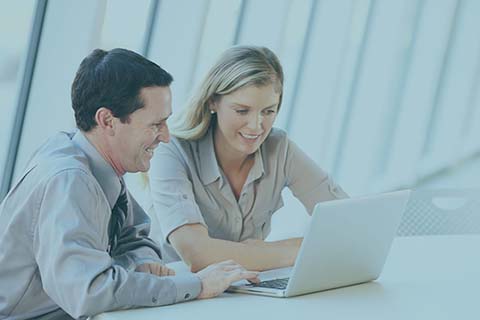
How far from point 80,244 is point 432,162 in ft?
19.8

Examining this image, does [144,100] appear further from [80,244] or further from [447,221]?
[447,221]

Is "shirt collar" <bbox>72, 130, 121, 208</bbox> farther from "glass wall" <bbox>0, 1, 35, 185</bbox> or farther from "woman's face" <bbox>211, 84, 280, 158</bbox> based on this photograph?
"glass wall" <bbox>0, 1, 35, 185</bbox>

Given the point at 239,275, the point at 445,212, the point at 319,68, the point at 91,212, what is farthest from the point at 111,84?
the point at 319,68

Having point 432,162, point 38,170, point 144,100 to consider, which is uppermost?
point 144,100

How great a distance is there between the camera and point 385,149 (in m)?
7.36

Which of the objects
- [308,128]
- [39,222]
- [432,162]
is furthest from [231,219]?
[432,162]

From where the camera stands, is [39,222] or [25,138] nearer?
[39,222]

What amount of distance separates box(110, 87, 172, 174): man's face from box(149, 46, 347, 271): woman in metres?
0.45

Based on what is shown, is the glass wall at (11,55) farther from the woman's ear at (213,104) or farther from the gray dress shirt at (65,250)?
the gray dress shirt at (65,250)

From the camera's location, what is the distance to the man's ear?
2.29 meters

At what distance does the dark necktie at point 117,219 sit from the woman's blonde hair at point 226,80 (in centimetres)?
52

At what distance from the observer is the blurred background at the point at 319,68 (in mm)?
3830

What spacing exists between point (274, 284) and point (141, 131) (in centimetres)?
52

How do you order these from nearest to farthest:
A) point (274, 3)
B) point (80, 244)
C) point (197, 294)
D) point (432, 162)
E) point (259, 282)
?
point (80, 244) → point (197, 294) → point (259, 282) → point (274, 3) → point (432, 162)
